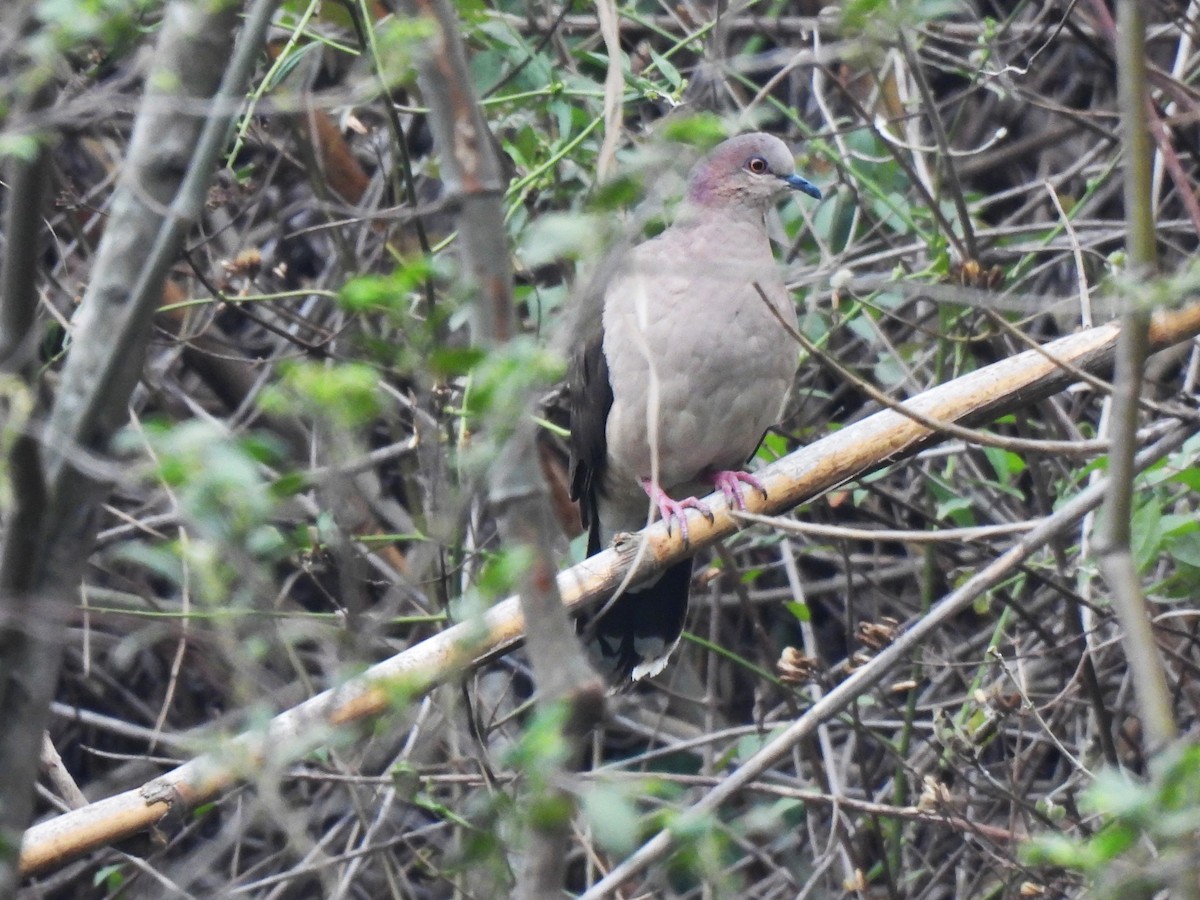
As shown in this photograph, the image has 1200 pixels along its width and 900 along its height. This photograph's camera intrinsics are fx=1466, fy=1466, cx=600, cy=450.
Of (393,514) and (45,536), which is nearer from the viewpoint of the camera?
(45,536)

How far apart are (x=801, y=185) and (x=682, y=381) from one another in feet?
2.40

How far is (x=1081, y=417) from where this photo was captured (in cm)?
490

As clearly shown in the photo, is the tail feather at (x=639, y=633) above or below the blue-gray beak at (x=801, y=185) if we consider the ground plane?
below

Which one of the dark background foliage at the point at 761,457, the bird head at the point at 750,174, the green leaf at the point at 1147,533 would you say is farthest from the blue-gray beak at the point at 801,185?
the green leaf at the point at 1147,533

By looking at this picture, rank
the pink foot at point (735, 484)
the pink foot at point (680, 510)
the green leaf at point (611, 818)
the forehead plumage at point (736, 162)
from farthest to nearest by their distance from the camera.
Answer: the forehead plumage at point (736, 162)
the pink foot at point (735, 484)
the pink foot at point (680, 510)
the green leaf at point (611, 818)

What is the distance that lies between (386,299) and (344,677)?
1.65 feet

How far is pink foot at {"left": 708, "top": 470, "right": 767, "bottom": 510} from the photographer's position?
3523 millimetres

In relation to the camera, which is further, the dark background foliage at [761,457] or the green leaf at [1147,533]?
the dark background foliage at [761,457]

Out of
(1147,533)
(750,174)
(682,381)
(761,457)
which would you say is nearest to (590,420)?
Result: (682,381)

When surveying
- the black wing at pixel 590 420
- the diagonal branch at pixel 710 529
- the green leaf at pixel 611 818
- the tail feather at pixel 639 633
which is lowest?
the tail feather at pixel 639 633

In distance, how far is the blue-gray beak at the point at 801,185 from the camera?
4188mm

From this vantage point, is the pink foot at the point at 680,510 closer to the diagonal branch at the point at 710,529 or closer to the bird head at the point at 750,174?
the diagonal branch at the point at 710,529

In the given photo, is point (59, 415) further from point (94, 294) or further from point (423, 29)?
point (423, 29)

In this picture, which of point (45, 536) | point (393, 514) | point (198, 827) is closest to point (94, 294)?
point (45, 536)
